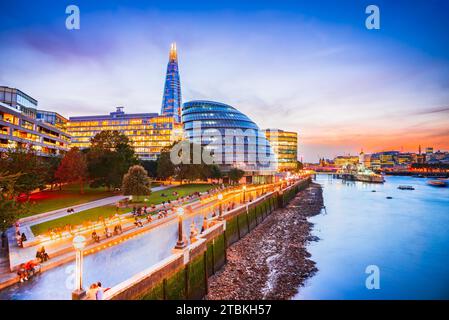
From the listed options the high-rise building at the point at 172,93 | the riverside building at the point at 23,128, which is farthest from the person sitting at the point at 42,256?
the high-rise building at the point at 172,93

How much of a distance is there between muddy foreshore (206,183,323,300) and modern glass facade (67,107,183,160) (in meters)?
105

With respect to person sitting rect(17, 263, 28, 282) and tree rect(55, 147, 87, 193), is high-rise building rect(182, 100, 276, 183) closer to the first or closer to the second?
tree rect(55, 147, 87, 193)

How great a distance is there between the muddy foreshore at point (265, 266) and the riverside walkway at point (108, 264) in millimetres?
4168

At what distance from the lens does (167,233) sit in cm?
2052

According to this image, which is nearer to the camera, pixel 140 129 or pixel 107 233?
pixel 107 233

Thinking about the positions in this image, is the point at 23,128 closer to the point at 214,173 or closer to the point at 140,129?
the point at 214,173

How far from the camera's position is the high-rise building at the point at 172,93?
183375mm

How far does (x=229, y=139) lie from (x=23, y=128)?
192 ft

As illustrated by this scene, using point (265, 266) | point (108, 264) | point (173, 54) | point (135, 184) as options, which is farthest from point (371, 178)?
point (108, 264)

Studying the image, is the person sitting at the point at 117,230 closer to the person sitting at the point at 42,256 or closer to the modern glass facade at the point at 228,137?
the person sitting at the point at 42,256

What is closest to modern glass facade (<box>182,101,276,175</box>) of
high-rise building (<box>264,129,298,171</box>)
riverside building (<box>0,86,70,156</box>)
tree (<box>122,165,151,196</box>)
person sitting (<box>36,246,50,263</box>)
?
riverside building (<box>0,86,70,156</box>)

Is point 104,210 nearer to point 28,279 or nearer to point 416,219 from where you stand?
point 28,279

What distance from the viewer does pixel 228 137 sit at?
94.2 m
